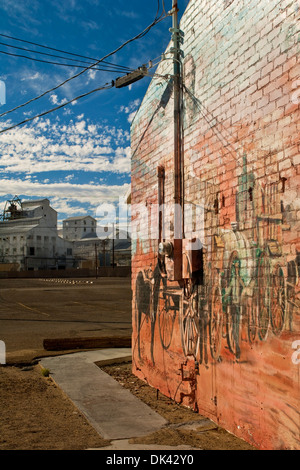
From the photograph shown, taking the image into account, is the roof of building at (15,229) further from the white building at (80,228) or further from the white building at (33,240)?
the white building at (80,228)

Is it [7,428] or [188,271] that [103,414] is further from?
[188,271]

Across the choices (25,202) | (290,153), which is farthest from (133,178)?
(25,202)

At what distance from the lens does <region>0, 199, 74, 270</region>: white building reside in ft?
225

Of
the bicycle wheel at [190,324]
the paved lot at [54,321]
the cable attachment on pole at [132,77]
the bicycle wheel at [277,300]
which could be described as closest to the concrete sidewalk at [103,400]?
the bicycle wheel at [190,324]

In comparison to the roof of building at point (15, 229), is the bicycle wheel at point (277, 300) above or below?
below

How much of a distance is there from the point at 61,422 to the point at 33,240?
215ft

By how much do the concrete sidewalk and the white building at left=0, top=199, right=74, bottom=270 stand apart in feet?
201

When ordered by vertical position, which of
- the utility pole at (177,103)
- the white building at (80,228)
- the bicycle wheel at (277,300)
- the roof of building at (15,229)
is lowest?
the bicycle wheel at (277,300)

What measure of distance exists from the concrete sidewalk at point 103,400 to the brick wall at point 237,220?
0.73 m

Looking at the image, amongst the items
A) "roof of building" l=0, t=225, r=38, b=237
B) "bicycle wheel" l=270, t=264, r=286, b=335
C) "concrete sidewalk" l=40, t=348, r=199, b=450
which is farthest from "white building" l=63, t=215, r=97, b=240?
"bicycle wheel" l=270, t=264, r=286, b=335

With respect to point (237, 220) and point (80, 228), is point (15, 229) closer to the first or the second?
point (80, 228)

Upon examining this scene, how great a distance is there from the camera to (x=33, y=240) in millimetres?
69000

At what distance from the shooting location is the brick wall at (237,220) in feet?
14.1

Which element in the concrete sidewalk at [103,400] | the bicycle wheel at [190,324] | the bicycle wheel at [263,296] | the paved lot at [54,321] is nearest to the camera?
the bicycle wheel at [263,296]
